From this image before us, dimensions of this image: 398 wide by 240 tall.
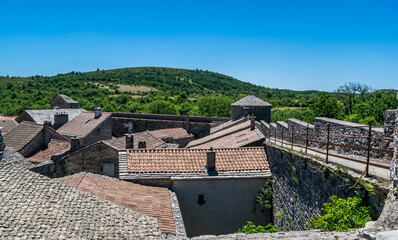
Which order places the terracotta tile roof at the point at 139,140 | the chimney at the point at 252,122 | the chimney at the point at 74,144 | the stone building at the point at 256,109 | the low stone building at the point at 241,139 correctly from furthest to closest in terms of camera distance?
the stone building at the point at 256,109, the terracotta tile roof at the point at 139,140, the chimney at the point at 74,144, the chimney at the point at 252,122, the low stone building at the point at 241,139

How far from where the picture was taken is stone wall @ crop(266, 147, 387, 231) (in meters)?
6.08

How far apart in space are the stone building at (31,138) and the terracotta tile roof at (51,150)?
40 centimetres

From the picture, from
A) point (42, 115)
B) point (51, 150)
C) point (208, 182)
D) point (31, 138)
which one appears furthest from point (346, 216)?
point (42, 115)

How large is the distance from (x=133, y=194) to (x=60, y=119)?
26.2 meters

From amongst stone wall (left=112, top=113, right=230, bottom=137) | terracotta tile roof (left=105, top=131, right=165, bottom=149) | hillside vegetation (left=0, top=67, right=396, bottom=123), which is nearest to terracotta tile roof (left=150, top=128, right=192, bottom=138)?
stone wall (left=112, top=113, right=230, bottom=137)

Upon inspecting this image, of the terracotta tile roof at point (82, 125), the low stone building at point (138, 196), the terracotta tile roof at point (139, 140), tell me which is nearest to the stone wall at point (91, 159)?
the terracotta tile roof at point (139, 140)

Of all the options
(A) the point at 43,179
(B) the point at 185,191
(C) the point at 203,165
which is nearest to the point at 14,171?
(A) the point at 43,179

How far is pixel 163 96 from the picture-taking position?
8894 centimetres

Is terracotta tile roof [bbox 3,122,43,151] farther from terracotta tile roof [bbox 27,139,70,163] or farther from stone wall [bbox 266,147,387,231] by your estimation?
stone wall [bbox 266,147,387,231]

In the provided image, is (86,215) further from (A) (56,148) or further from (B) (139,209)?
(A) (56,148)

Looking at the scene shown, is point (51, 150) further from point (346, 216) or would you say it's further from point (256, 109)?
point (346, 216)

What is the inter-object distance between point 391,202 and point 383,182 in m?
1.31

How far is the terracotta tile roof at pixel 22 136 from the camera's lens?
20.5 meters

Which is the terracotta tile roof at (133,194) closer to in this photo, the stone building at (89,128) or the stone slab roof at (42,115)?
the stone building at (89,128)
